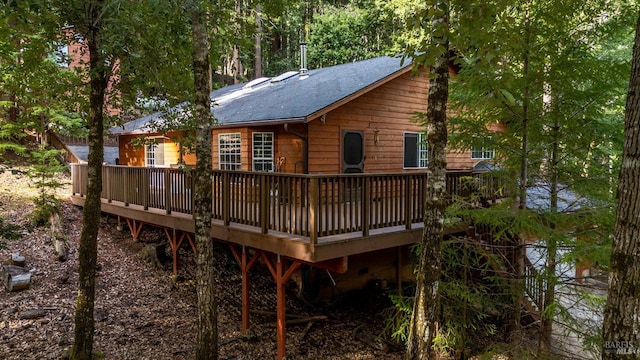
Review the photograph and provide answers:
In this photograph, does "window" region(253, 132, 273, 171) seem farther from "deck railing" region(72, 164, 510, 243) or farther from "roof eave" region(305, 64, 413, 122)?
"deck railing" region(72, 164, 510, 243)

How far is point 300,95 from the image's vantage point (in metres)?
10.1

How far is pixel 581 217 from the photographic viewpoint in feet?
15.6

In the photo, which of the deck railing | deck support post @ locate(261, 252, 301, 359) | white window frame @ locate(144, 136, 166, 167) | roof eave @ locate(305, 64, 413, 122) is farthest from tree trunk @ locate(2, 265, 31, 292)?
white window frame @ locate(144, 136, 166, 167)

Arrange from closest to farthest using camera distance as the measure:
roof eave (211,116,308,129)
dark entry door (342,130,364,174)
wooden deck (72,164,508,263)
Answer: wooden deck (72,164,508,263) → roof eave (211,116,308,129) → dark entry door (342,130,364,174)

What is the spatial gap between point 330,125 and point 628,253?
7416 mm

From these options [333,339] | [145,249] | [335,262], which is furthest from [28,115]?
[333,339]

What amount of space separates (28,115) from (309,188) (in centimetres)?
460

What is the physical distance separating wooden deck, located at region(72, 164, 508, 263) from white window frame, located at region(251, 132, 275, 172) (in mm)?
2386

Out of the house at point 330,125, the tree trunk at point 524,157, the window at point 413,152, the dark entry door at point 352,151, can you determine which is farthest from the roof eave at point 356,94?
the tree trunk at point 524,157

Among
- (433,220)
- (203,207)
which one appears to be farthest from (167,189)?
(433,220)

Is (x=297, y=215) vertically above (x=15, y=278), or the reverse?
(x=297, y=215)

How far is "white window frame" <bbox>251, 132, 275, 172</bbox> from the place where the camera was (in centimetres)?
991

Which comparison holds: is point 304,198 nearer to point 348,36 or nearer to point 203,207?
point 203,207

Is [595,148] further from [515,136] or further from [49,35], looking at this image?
[49,35]
